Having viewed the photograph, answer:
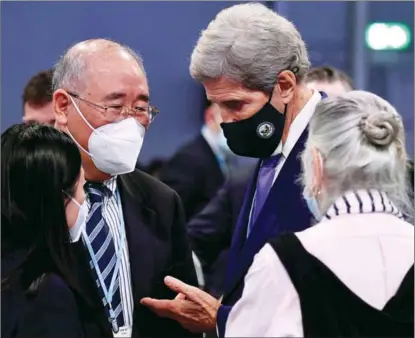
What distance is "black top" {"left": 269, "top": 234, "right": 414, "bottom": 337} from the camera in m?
2.09

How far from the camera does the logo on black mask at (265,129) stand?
9.27 feet

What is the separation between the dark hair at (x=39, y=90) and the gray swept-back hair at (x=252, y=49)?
50.2 inches

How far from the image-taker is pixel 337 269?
2104 millimetres

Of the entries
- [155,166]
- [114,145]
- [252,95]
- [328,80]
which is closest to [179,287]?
[114,145]

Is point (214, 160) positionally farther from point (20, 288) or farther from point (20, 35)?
point (20, 288)

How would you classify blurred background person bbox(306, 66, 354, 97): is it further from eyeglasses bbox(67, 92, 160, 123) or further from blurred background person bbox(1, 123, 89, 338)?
blurred background person bbox(1, 123, 89, 338)

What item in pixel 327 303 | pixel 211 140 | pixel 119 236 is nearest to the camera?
pixel 327 303

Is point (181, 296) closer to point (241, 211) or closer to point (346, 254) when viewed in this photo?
point (241, 211)

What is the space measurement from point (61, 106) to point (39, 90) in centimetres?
104

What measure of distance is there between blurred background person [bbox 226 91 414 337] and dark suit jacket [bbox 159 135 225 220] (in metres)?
2.23

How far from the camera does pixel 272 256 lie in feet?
6.89

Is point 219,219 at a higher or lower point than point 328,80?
lower

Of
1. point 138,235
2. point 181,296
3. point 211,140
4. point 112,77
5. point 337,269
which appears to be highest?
point 112,77

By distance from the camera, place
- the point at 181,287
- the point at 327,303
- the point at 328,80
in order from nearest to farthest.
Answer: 1. the point at 327,303
2. the point at 181,287
3. the point at 328,80
